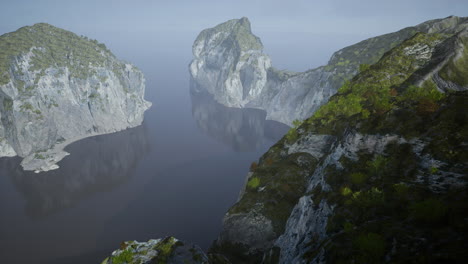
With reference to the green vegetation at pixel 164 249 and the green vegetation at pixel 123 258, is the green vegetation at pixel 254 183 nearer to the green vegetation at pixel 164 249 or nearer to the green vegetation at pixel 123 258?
the green vegetation at pixel 164 249

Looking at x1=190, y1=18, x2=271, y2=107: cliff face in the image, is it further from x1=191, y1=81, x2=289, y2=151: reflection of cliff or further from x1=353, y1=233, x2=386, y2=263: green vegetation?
x1=353, y1=233, x2=386, y2=263: green vegetation

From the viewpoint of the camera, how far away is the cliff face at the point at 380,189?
29.5 feet

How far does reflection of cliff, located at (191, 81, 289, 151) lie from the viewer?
11788 centimetres

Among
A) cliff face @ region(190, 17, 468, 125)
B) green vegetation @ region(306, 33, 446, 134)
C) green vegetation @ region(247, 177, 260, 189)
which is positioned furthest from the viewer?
cliff face @ region(190, 17, 468, 125)

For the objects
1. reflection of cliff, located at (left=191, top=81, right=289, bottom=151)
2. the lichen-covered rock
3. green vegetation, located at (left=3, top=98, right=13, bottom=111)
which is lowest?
reflection of cliff, located at (left=191, top=81, right=289, bottom=151)

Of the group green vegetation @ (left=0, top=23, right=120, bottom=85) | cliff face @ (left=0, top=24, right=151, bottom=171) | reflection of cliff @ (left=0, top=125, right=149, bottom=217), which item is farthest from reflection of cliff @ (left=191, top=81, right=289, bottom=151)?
green vegetation @ (left=0, top=23, right=120, bottom=85)

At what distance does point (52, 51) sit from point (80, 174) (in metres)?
73.2

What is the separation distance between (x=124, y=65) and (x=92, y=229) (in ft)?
387

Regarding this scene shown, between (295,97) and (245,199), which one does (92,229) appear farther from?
(295,97)

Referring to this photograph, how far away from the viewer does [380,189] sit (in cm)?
1234

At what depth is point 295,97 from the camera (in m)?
132

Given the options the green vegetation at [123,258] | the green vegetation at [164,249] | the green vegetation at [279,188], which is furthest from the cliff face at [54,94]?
the green vegetation at [279,188]

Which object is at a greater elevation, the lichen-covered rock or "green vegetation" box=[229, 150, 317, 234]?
"green vegetation" box=[229, 150, 317, 234]

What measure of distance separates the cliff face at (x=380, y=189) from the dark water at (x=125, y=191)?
33349 millimetres
